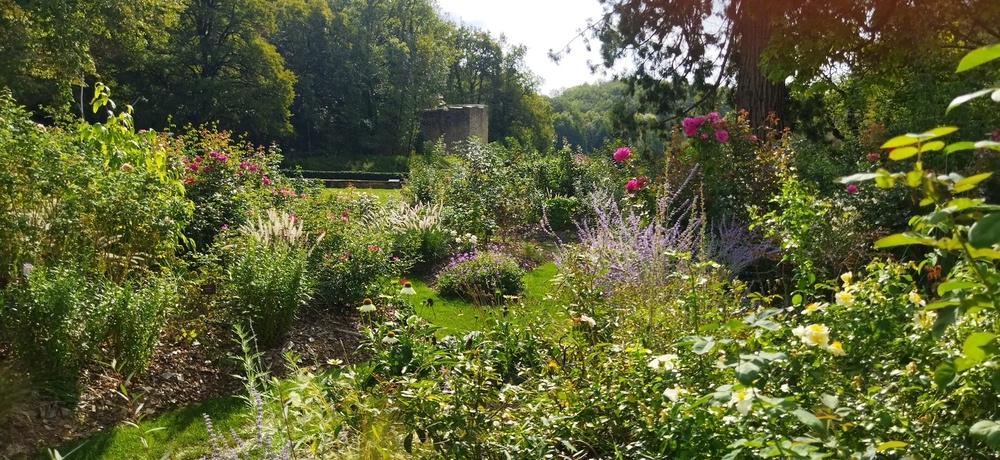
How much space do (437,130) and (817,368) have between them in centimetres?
2182

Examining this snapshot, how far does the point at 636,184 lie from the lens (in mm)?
6012

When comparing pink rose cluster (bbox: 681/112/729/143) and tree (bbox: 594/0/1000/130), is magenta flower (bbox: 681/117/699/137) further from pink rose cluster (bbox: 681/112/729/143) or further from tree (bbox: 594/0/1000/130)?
tree (bbox: 594/0/1000/130)

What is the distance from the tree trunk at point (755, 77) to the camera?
25.7 ft

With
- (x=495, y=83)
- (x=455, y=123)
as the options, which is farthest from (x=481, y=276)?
(x=495, y=83)

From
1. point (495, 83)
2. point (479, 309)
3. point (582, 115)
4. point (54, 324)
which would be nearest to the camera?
point (54, 324)

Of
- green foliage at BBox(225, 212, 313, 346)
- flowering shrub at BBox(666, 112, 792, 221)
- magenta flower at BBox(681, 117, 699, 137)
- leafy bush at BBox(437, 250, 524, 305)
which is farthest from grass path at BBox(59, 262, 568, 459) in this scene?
magenta flower at BBox(681, 117, 699, 137)

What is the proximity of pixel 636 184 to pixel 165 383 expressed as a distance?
13.3 ft

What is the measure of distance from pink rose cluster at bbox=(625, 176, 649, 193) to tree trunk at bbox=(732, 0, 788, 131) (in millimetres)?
2373

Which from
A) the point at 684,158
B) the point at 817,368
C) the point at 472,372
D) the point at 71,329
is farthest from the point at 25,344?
the point at 684,158

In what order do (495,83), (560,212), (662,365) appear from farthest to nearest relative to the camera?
(495,83)
(560,212)
(662,365)

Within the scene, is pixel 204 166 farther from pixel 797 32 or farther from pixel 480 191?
pixel 797 32

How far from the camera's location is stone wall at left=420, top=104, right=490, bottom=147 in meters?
22.3

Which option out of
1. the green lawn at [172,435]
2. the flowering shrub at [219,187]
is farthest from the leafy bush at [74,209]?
the flowering shrub at [219,187]

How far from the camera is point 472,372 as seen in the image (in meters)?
2.50
